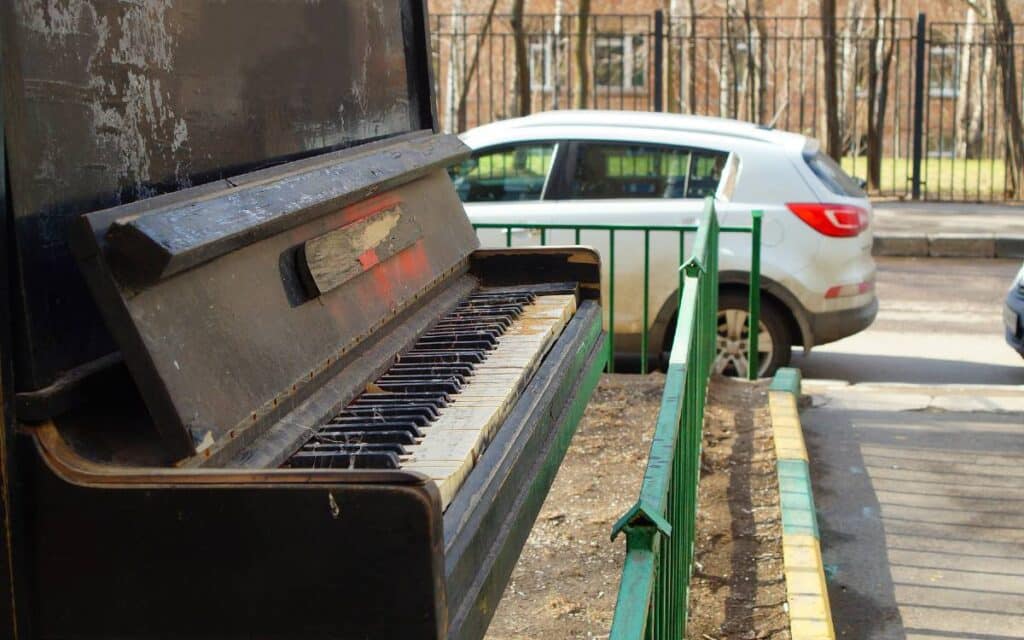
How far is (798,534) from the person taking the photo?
187 inches

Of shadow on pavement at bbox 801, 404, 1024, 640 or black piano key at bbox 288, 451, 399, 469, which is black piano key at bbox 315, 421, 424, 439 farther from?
shadow on pavement at bbox 801, 404, 1024, 640

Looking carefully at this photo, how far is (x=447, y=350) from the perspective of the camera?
10.0 feet

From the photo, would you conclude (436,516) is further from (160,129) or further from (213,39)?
(213,39)

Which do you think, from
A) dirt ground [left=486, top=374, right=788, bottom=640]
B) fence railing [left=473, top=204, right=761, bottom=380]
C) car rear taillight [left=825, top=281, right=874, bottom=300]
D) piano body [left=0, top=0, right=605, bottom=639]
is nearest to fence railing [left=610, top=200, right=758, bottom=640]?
piano body [left=0, top=0, right=605, bottom=639]

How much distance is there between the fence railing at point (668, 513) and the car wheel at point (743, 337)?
2.22 m

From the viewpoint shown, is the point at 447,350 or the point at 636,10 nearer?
the point at 447,350

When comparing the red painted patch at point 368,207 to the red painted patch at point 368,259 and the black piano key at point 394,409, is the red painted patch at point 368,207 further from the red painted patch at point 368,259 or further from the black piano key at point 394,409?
the black piano key at point 394,409

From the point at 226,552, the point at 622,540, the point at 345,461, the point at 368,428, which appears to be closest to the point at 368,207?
the point at 368,428

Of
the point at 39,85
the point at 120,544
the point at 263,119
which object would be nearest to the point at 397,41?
the point at 263,119

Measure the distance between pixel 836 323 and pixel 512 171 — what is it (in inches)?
90.0

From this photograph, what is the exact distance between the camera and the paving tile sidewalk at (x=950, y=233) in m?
14.3

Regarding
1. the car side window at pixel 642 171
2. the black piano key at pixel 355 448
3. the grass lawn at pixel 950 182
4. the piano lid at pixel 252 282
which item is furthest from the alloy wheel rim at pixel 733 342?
the grass lawn at pixel 950 182

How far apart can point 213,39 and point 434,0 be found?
37.1 m

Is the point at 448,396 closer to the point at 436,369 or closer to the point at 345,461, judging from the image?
the point at 436,369
